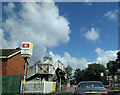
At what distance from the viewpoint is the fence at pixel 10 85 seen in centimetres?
1217

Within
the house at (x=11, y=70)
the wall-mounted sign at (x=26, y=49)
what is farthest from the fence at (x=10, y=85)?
the wall-mounted sign at (x=26, y=49)

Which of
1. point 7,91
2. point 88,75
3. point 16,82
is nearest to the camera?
point 7,91

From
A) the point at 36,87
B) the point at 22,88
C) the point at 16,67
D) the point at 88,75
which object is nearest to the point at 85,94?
the point at 36,87

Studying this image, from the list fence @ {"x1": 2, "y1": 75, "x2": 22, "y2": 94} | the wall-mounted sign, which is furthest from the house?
the wall-mounted sign

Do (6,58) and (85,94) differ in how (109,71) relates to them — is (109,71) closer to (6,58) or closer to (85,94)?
(6,58)

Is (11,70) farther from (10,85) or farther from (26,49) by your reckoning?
(26,49)

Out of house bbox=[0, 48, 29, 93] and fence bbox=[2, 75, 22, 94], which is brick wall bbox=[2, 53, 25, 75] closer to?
house bbox=[0, 48, 29, 93]

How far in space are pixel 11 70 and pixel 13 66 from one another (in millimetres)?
694

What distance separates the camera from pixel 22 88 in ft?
41.7

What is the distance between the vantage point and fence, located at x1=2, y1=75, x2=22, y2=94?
39.9 ft

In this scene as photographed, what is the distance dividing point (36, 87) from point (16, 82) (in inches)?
88.7

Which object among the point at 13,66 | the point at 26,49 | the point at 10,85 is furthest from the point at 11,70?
the point at 26,49

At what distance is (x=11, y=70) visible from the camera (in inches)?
773

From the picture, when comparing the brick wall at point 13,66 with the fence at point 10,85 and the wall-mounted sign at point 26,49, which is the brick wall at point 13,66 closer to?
the fence at point 10,85
